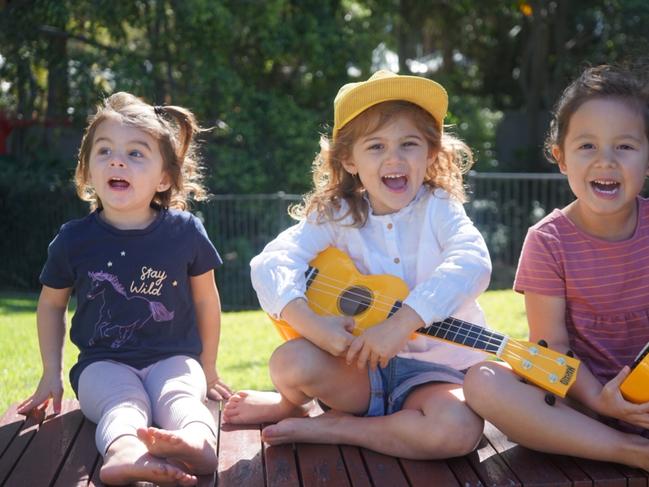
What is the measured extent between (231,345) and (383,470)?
9.89 ft

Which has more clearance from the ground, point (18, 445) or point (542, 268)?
point (542, 268)

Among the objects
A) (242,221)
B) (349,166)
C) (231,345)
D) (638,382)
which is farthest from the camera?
(242,221)

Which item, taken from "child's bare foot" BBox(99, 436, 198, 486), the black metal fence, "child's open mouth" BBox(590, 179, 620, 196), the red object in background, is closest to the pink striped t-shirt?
"child's open mouth" BBox(590, 179, 620, 196)

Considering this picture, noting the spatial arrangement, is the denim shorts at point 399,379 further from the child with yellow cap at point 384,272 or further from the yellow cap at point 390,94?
the yellow cap at point 390,94

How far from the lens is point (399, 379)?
9.55ft

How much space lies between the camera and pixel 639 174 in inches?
110

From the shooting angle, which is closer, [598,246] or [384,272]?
[598,246]

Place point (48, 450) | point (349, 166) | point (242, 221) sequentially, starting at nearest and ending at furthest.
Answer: point (48, 450), point (349, 166), point (242, 221)

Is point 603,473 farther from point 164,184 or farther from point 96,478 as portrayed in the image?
point 164,184

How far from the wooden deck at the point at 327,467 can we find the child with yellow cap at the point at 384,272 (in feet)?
0.21

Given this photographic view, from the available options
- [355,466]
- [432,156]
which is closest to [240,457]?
[355,466]

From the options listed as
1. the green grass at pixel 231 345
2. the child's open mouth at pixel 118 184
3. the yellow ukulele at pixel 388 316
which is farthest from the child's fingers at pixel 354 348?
the green grass at pixel 231 345

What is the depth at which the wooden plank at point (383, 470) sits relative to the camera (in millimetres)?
2447

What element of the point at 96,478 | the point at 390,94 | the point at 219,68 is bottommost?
the point at 96,478
